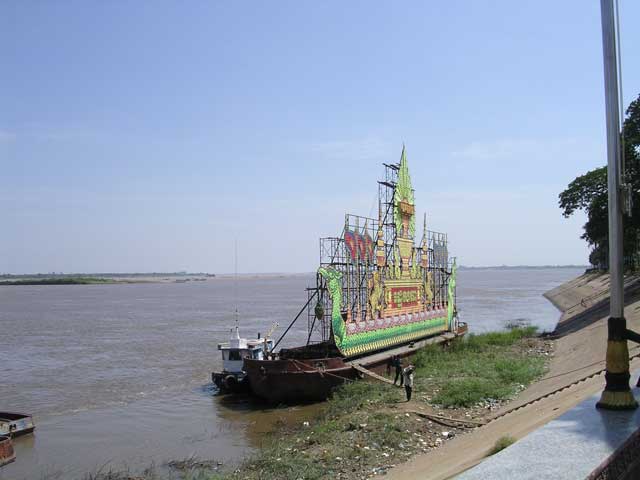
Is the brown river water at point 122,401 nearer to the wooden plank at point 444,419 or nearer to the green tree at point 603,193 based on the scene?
the wooden plank at point 444,419

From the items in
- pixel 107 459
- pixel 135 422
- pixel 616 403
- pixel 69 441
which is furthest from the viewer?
pixel 135 422

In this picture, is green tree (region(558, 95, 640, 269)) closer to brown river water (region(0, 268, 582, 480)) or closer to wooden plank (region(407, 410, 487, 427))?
brown river water (region(0, 268, 582, 480))

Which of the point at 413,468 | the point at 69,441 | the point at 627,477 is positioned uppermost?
the point at 627,477

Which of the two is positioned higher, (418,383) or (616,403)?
(616,403)

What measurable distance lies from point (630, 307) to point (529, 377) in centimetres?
1706

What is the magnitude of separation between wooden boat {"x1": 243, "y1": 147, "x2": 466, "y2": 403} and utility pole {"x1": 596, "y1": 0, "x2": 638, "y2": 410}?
13880 mm

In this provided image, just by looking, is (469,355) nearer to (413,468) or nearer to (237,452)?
(237,452)

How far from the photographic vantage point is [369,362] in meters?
23.4

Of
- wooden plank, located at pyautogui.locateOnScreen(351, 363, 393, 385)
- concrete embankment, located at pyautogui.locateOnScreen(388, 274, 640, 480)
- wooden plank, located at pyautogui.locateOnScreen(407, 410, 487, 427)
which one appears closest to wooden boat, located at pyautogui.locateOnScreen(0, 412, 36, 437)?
wooden plank, located at pyautogui.locateOnScreen(351, 363, 393, 385)

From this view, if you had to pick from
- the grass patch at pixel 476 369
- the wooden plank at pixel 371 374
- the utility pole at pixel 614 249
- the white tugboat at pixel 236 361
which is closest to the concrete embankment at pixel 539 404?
the grass patch at pixel 476 369

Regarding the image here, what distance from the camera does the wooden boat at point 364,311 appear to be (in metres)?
21.0

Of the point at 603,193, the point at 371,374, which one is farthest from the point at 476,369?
the point at 603,193

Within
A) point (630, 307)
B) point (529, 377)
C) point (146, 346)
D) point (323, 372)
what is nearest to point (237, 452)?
point (323, 372)

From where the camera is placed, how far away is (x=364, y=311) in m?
24.8
